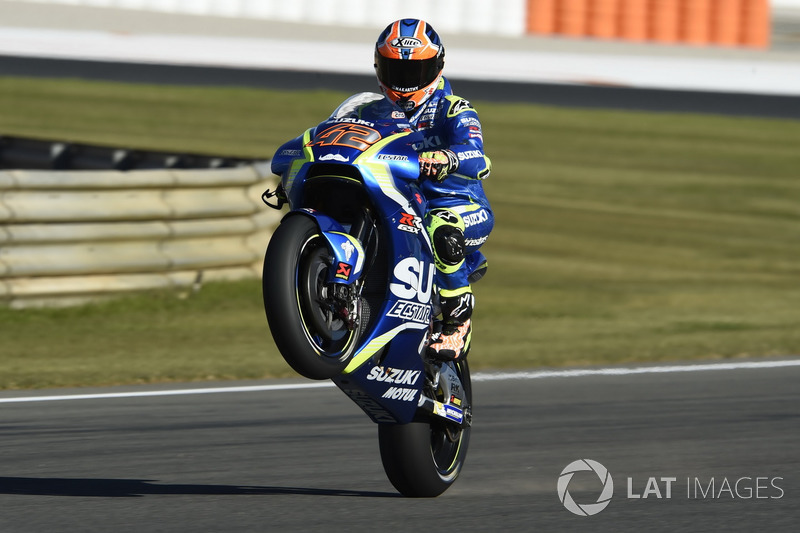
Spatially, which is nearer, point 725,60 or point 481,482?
point 481,482

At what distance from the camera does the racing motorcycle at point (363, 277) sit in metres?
5.21

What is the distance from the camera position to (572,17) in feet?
96.1

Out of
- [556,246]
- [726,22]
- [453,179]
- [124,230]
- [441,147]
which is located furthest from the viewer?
[726,22]

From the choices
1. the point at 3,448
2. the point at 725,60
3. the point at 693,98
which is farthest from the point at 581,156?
the point at 3,448

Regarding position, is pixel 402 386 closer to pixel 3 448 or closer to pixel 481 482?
pixel 481 482

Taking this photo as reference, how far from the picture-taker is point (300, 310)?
17.2ft

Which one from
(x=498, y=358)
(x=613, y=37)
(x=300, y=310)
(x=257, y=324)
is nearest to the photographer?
(x=300, y=310)

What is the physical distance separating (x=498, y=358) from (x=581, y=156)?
11.4 metres

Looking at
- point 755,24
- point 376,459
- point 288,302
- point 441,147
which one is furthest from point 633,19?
point 288,302

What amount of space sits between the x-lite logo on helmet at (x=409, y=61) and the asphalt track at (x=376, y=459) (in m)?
1.71

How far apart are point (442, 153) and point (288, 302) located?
1.05 metres
